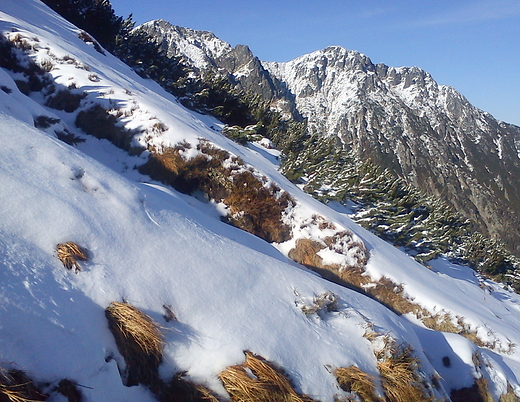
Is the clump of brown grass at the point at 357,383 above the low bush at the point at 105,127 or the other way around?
the other way around

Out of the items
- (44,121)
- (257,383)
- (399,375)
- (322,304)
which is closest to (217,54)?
(44,121)

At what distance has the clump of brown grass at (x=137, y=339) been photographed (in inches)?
121

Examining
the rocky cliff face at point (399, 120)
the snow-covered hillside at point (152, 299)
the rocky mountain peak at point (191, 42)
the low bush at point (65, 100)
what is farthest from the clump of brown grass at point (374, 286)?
the rocky mountain peak at point (191, 42)

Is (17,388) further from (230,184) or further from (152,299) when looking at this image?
(230,184)

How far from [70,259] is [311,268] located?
6.05 m

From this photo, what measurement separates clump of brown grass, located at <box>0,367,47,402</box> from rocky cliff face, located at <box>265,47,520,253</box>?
107m

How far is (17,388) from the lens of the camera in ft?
7.47

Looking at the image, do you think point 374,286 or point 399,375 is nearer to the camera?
point 399,375

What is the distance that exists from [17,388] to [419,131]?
579 ft

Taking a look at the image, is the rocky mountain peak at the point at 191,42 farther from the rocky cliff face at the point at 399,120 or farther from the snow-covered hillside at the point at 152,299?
Answer: the snow-covered hillside at the point at 152,299

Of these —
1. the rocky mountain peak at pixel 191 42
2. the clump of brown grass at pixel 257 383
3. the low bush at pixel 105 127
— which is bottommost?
the clump of brown grass at pixel 257 383

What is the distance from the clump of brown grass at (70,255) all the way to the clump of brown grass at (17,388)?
40.5 inches

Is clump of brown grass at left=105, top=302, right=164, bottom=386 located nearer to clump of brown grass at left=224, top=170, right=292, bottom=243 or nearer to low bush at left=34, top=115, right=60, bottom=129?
low bush at left=34, top=115, right=60, bottom=129

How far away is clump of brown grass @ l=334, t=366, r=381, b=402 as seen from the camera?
151 inches
